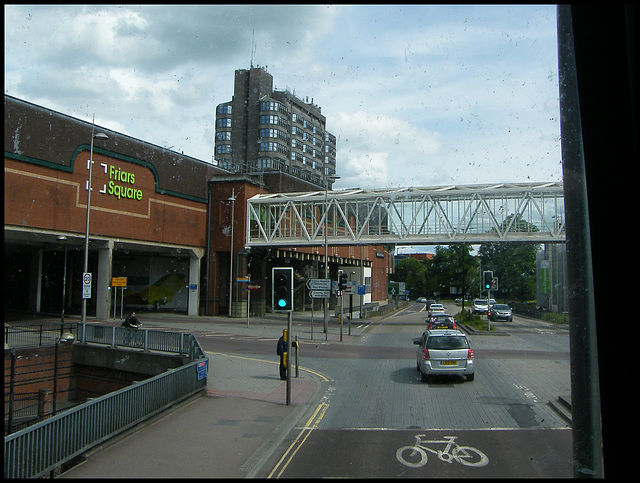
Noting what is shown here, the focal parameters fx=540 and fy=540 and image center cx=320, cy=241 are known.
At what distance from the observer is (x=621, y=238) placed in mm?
3262

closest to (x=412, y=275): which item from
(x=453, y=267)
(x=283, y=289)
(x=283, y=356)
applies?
(x=453, y=267)

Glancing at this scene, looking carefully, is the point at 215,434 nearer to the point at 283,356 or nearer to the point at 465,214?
the point at 283,356

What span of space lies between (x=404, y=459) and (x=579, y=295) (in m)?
5.25

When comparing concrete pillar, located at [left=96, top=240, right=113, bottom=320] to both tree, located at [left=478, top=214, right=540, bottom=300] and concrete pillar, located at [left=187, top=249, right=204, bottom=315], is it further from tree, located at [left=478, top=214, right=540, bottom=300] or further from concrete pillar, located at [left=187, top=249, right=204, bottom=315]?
tree, located at [left=478, top=214, right=540, bottom=300]

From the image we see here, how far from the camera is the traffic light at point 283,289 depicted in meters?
13.6

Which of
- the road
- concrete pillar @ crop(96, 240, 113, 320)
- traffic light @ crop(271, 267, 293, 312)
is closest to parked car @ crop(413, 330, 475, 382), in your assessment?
the road

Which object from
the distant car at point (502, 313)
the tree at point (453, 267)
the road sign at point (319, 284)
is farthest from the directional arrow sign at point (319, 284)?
the tree at point (453, 267)

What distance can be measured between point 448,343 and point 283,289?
6.16 meters

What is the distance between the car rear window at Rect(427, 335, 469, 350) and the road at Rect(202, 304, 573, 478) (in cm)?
118

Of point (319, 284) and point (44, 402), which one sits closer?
point (44, 402)

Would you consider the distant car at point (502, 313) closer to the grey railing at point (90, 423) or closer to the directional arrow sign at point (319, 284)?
the directional arrow sign at point (319, 284)

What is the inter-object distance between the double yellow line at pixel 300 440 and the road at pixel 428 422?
0.06 ft

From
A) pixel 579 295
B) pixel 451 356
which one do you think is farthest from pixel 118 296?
pixel 579 295

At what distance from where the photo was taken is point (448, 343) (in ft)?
55.3
